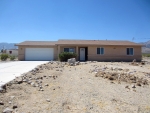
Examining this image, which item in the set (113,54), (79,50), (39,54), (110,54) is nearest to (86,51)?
(79,50)

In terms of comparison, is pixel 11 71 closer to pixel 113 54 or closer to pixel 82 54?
pixel 82 54

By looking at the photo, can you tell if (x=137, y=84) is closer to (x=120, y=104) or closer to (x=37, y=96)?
(x=120, y=104)

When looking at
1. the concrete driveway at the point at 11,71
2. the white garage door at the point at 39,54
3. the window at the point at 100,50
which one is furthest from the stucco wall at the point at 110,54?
the concrete driveway at the point at 11,71

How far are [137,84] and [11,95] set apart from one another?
5978 millimetres

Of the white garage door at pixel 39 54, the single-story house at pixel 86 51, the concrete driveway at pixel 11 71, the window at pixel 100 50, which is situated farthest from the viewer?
the white garage door at pixel 39 54

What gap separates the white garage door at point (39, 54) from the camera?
24.8 metres

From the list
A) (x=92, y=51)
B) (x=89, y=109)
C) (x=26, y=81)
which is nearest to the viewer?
(x=89, y=109)

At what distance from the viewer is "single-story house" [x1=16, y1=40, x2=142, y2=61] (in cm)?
2367

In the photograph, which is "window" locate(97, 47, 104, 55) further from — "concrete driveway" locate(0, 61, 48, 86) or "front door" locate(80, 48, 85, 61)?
"concrete driveway" locate(0, 61, 48, 86)

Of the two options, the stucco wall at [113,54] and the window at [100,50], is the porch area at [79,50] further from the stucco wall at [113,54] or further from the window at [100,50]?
the window at [100,50]

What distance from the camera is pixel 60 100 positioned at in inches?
204

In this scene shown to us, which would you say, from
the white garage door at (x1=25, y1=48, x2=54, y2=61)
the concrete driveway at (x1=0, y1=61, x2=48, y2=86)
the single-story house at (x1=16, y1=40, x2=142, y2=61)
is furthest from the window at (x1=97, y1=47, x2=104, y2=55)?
the concrete driveway at (x1=0, y1=61, x2=48, y2=86)

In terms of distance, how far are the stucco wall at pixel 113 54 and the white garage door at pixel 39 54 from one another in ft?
21.2

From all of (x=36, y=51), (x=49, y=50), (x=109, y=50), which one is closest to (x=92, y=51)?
(x=109, y=50)
